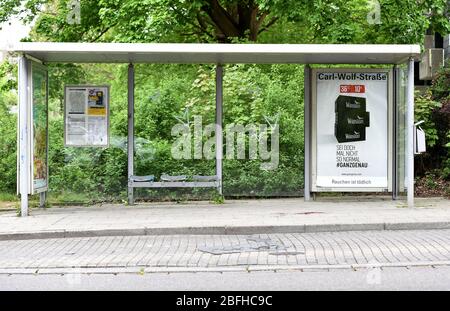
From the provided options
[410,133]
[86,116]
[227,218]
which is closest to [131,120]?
[86,116]

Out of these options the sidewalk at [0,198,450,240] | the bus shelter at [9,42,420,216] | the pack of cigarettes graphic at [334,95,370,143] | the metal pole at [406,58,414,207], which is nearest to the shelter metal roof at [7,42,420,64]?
the bus shelter at [9,42,420,216]

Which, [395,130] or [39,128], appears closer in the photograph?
[39,128]

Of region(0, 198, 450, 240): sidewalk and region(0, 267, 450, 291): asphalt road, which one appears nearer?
region(0, 267, 450, 291): asphalt road

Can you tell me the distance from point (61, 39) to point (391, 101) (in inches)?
390

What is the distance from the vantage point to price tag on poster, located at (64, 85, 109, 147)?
13.0 metres

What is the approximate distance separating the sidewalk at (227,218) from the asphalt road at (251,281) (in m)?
2.79

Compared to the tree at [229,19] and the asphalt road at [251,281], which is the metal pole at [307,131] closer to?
the tree at [229,19]

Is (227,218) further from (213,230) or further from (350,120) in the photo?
(350,120)

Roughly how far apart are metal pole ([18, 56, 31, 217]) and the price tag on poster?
154cm

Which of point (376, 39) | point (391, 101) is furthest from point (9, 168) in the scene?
point (376, 39)

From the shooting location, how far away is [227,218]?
10.8 meters

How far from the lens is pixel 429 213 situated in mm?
11164

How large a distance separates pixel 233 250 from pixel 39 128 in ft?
19.2

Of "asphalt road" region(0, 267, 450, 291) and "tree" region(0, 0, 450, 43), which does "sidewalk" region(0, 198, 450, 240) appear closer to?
"asphalt road" region(0, 267, 450, 291)
